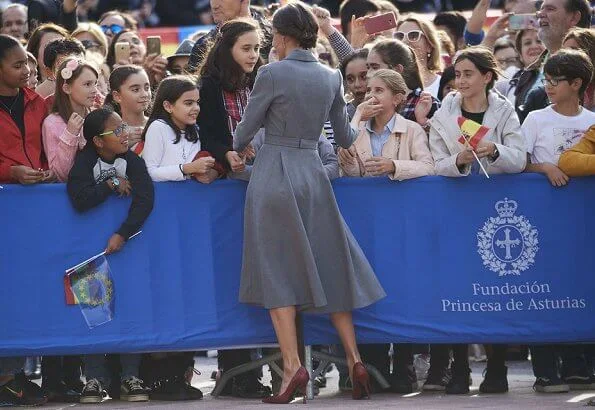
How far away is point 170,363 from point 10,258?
1.30m

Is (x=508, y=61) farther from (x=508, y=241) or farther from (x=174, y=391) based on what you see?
(x=174, y=391)

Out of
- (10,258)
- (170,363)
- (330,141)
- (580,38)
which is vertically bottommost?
(170,363)

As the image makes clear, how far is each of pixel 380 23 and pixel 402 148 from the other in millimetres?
1647

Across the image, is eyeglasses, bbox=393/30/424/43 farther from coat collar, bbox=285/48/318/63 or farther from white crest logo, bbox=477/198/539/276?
coat collar, bbox=285/48/318/63

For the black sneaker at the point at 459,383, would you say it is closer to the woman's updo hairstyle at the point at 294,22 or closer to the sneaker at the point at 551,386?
the sneaker at the point at 551,386

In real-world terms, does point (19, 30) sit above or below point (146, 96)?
above

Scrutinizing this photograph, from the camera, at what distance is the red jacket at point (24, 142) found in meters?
10.2

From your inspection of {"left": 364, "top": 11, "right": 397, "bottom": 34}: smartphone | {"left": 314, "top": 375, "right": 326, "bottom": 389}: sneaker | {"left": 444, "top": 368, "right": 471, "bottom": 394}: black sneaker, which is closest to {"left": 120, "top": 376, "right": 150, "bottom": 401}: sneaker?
{"left": 314, "top": 375, "right": 326, "bottom": 389}: sneaker

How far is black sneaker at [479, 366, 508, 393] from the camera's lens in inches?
414

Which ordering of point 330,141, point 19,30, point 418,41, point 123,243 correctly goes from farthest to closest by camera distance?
point 19,30, point 418,41, point 330,141, point 123,243

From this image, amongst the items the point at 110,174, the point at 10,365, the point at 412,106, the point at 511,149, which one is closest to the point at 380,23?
the point at 412,106

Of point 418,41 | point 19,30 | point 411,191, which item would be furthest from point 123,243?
point 19,30

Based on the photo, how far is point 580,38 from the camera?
11.1 metres

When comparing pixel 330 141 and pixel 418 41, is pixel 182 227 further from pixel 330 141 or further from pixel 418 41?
pixel 418 41
